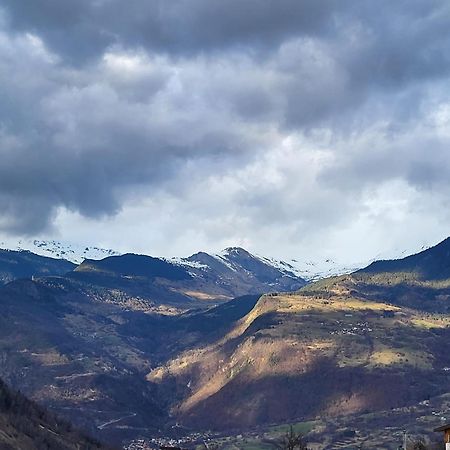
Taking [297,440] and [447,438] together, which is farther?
[297,440]

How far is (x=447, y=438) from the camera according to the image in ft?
360

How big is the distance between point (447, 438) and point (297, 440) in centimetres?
5086

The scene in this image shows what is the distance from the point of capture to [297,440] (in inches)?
6122
